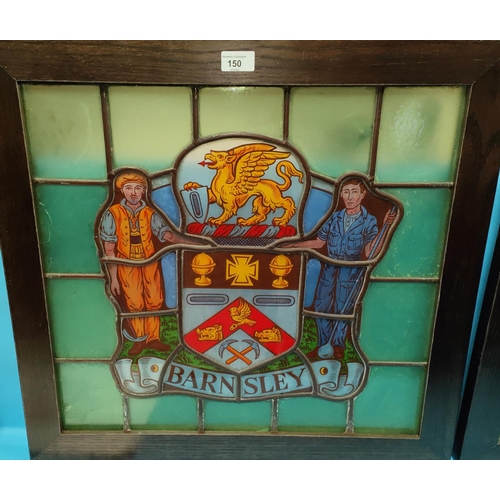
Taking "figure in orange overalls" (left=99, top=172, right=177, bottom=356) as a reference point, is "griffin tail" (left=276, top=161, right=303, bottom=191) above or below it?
A: above

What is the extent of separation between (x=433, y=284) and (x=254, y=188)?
53 cm

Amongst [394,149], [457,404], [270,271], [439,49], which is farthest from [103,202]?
[457,404]

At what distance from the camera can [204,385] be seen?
129 centimetres

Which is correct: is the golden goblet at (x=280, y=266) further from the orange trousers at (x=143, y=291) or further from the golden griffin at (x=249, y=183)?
the orange trousers at (x=143, y=291)

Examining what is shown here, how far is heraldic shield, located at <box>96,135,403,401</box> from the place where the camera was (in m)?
1.10

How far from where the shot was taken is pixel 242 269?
1.17 m

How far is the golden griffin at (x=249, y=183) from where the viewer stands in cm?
108

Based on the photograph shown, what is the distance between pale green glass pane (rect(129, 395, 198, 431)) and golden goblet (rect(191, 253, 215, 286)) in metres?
0.37

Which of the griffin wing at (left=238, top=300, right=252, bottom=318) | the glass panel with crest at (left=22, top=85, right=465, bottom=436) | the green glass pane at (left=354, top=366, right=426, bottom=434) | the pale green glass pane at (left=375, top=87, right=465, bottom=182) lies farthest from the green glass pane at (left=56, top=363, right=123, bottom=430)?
the pale green glass pane at (left=375, top=87, right=465, bottom=182)

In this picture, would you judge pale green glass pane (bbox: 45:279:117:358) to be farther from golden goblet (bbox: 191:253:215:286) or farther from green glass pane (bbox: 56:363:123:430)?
golden goblet (bbox: 191:253:215:286)

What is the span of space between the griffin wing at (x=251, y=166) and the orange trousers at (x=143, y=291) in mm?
292

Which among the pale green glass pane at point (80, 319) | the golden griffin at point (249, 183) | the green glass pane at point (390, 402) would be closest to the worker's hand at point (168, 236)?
the golden griffin at point (249, 183)

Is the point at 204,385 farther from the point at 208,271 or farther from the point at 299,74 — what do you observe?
the point at 299,74

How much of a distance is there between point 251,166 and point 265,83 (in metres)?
0.19
